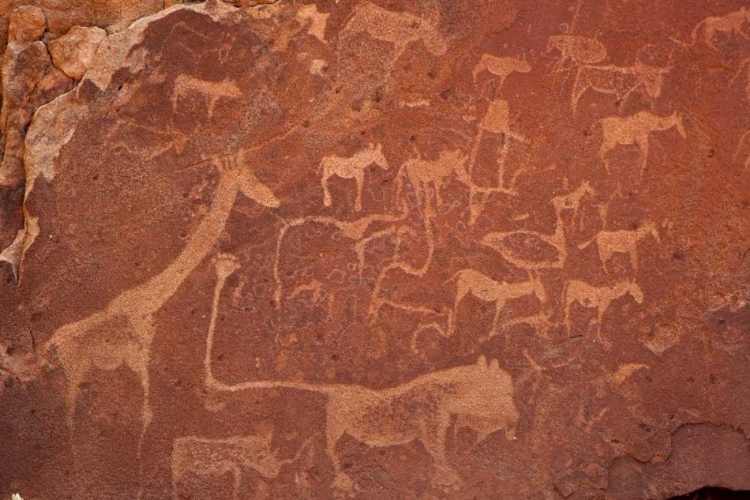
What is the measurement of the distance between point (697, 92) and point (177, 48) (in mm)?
1801

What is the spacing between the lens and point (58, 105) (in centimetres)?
377

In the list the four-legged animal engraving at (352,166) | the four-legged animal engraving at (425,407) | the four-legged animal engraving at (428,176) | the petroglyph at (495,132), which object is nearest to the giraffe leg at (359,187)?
the four-legged animal engraving at (352,166)

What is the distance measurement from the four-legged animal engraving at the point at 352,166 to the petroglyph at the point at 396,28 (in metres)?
0.35

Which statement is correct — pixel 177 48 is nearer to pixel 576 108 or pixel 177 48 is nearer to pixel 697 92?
pixel 576 108

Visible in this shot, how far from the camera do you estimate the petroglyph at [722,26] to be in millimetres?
3729

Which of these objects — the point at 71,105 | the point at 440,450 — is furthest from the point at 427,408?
the point at 71,105

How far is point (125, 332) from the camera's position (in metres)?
3.66

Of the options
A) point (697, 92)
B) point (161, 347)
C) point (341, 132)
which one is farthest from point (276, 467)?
point (697, 92)

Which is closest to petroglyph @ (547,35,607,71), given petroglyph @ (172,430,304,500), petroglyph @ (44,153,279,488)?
petroglyph @ (44,153,279,488)

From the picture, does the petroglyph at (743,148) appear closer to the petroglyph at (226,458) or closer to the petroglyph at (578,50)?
the petroglyph at (578,50)

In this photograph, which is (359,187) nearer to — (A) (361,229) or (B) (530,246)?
(A) (361,229)

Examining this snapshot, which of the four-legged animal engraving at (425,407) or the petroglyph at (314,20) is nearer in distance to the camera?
the four-legged animal engraving at (425,407)

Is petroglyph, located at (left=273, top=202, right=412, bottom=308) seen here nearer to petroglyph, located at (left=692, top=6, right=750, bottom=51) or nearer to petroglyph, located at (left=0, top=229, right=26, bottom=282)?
petroglyph, located at (left=0, top=229, right=26, bottom=282)

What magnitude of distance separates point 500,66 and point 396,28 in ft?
1.26
